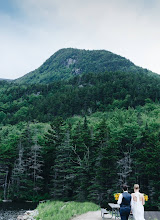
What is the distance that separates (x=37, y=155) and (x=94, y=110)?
50594mm

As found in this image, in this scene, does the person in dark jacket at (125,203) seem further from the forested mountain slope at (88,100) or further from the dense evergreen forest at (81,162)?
A: the forested mountain slope at (88,100)

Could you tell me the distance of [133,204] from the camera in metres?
9.28

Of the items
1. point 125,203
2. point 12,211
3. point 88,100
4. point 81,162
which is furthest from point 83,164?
point 88,100

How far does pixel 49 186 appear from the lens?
150 feet

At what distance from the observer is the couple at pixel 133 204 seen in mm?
9141

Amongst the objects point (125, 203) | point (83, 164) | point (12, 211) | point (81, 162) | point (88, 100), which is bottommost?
point (12, 211)

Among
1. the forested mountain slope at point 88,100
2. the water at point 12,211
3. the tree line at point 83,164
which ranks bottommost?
the water at point 12,211

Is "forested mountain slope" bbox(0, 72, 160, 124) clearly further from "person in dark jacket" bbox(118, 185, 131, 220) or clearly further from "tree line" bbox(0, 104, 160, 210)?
"person in dark jacket" bbox(118, 185, 131, 220)

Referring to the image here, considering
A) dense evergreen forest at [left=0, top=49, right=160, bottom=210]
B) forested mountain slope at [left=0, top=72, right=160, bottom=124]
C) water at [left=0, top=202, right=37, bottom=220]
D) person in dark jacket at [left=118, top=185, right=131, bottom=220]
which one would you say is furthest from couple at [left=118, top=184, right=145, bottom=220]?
forested mountain slope at [left=0, top=72, right=160, bottom=124]

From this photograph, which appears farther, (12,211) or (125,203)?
(12,211)

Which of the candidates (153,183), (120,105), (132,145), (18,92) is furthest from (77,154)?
(18,92)

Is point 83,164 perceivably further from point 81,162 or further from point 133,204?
point 133,204

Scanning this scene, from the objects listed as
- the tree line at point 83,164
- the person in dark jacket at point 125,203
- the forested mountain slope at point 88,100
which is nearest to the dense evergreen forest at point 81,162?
the tree line at point 83,164

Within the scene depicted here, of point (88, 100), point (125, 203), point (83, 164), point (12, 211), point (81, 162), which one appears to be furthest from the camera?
point (88, 100)
